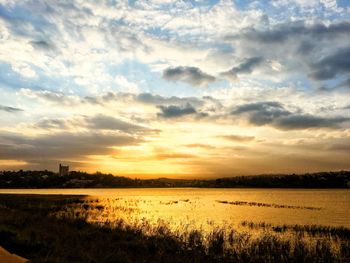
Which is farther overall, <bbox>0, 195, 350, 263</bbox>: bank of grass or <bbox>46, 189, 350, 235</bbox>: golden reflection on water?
<bbox>46, 189, 350, 235</bbox>: golden reflection on water

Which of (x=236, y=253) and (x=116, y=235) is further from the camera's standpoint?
(x=116, y=235)

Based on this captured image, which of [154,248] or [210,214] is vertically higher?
[210,214]

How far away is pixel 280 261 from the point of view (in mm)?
25906

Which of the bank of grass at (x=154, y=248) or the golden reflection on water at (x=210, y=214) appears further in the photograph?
the golden reflection on water at (x=210, y=214)

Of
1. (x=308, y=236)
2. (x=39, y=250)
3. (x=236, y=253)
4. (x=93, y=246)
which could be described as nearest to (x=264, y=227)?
(x=308, y=236)

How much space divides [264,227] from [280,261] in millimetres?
22836

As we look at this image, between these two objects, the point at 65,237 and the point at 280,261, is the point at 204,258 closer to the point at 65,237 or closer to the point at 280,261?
the point at 280,261

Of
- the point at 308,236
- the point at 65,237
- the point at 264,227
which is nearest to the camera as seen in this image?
the point at 65,237

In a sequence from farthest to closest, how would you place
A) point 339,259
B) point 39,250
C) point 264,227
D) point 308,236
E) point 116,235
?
point 264,227, point 308,236, point 116,235, point 339,259, point 39,250

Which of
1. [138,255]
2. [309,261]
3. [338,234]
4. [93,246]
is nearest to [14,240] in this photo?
[93,246]

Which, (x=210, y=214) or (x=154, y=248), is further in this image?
(x=210, y=214)

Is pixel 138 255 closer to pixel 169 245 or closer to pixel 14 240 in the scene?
pixel 169 245

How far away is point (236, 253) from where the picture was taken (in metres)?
28.7

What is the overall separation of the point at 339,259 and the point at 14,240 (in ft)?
70.4
